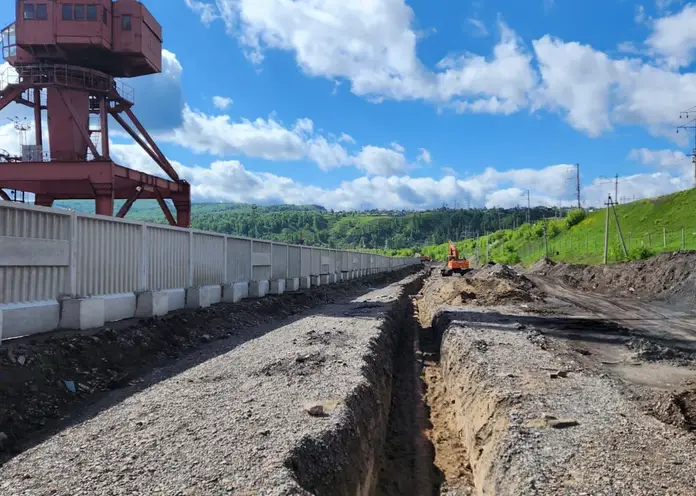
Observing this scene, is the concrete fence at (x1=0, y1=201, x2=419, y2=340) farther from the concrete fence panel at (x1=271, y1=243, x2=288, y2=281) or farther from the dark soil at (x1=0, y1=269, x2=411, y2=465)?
the concrete fence panel at (x1=271, y1=243, x2=288, y2=281)

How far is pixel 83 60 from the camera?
1187 inches

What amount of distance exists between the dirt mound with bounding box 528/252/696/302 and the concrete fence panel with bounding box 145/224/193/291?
67.8 feet

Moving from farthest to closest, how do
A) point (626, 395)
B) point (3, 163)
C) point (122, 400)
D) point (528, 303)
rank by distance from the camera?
point (3, 163) → point (528, 303) → point (626, 395) → point (122, 400)

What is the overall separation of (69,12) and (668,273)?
33203 millimetres

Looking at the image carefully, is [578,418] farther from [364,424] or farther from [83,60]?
[83,60]

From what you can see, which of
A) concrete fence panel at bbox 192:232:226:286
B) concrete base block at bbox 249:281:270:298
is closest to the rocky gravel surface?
concrete fence panel at bbox 192:232:226:286

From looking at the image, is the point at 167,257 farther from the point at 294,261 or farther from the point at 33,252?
the point at 294,261

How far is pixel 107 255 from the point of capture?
1079 centimetres

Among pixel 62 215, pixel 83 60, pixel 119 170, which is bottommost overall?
pixel 62 215

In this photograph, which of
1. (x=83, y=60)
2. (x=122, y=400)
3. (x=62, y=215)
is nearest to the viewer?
(x=122, y=400)

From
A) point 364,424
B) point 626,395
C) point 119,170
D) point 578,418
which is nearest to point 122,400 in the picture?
point 364,424

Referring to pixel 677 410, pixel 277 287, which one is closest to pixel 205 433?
pixel 677 410

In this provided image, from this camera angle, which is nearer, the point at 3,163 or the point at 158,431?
the point at 158,431

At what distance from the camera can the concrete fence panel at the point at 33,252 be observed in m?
8.06
